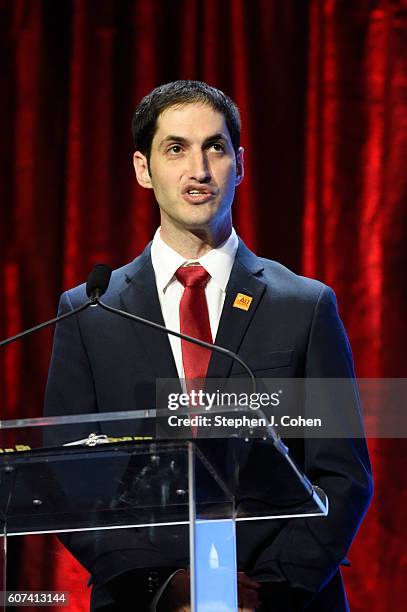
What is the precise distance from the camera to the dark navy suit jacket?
2.06 m

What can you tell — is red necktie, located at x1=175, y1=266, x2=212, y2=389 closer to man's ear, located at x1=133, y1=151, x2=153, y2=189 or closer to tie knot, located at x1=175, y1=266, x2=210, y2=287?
tie knot, located at x1=175, y1=266, x2=210, y2=287

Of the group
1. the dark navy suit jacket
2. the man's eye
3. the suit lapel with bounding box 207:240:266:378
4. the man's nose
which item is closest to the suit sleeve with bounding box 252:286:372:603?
the dark navy suit jacket

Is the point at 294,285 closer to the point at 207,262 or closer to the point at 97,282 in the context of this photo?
the point at 207,262

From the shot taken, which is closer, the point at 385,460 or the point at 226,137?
the point at 226,137

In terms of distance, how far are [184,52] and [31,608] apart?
237cm

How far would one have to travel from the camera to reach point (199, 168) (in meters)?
2.55

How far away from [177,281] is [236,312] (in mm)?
183

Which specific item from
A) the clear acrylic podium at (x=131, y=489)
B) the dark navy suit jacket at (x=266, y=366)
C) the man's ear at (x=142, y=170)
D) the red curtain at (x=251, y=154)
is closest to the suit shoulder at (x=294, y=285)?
the dark navy suit jacket at (x=266, y=366)

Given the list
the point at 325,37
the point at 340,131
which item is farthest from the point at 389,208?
the point at 325,37

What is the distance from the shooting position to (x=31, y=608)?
1746 mm

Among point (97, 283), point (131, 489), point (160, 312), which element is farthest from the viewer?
point (160, 312)

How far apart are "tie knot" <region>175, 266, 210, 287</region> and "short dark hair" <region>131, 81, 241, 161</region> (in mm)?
322

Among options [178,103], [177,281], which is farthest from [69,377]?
[178,103]

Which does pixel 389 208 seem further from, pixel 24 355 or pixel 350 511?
pixel 350 511
